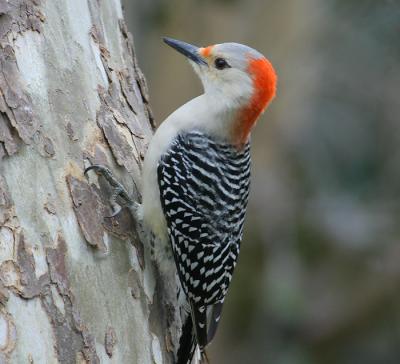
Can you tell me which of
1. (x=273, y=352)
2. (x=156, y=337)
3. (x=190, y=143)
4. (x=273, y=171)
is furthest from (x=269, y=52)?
(x=156, y=337)

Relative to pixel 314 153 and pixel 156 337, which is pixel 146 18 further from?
pixel 156 337

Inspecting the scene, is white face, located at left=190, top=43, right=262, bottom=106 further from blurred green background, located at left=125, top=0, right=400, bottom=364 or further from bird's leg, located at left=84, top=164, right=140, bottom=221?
blurred green background, located at left=125, top=0, right=400, bottom=364

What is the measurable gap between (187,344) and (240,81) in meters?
1.35

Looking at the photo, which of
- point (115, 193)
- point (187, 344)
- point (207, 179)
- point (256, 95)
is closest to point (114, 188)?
point (115, 193)

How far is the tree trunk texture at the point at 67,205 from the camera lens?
332cm

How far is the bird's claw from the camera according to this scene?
3824 mm

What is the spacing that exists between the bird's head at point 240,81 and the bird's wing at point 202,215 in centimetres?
20

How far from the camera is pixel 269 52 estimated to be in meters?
9.99

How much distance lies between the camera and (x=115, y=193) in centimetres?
394

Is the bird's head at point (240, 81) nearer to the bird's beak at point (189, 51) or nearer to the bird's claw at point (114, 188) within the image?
the bird's beak at point (189, 51)

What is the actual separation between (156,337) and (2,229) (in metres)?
0.88

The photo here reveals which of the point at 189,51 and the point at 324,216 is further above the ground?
the point at 189,51

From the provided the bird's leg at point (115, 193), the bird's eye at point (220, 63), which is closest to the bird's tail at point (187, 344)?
the bird's leg at point (115, 193)

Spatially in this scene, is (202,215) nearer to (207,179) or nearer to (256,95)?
(207,179)
